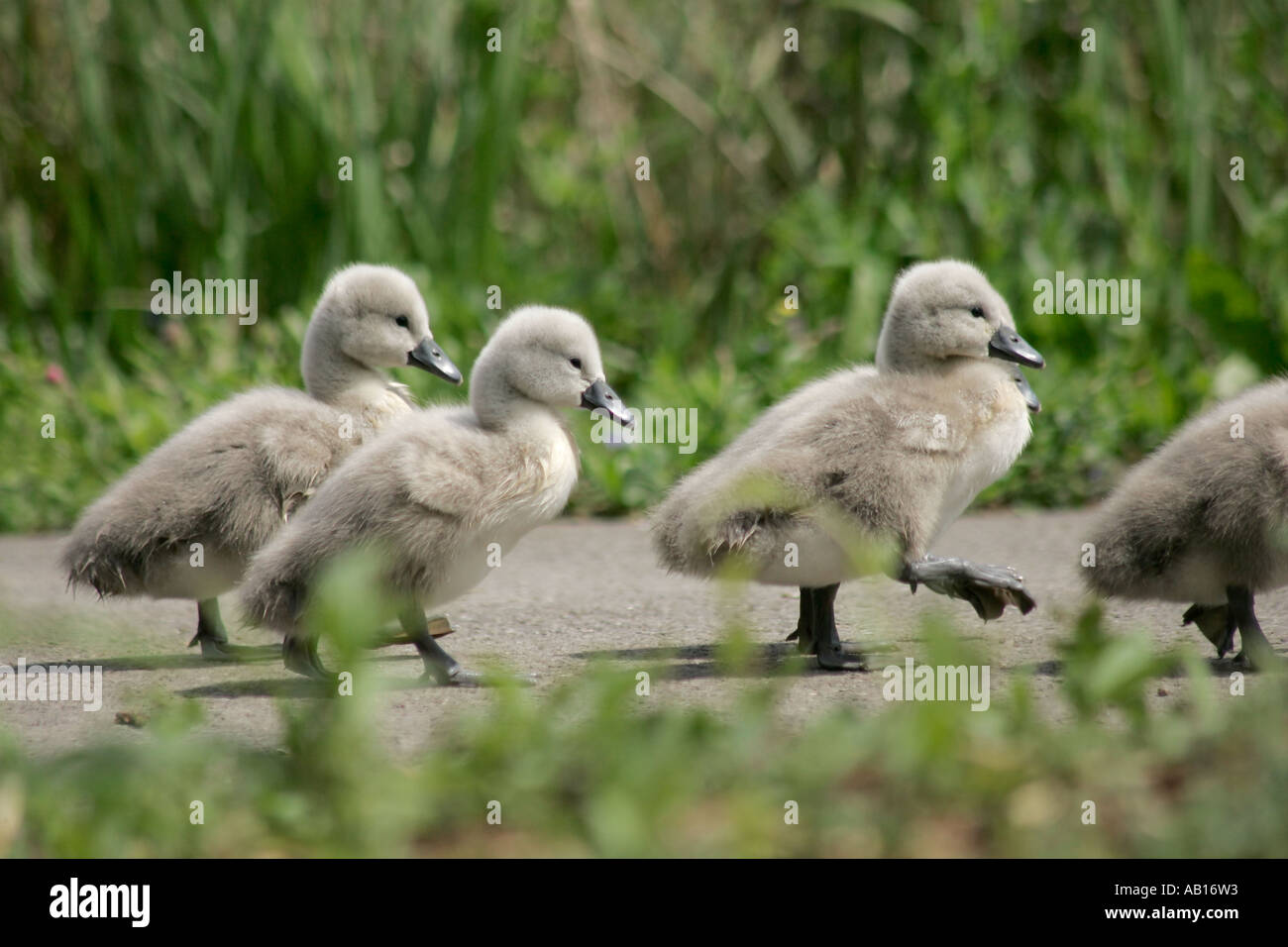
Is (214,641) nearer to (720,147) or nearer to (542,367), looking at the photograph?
(542,367)

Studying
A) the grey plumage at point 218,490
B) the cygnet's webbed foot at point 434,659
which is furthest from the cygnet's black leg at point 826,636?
the grey plumage at point 218,490

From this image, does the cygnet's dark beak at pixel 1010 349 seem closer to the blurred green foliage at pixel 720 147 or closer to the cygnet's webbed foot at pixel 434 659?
the cygnet's webbed foot at pixel 434 659

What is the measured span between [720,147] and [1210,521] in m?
6.53

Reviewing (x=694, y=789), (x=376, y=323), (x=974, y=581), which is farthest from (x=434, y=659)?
(x=694, y=789)

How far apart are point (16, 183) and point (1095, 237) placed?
21.2 ft

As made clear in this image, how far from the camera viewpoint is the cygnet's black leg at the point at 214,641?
5.26 meters

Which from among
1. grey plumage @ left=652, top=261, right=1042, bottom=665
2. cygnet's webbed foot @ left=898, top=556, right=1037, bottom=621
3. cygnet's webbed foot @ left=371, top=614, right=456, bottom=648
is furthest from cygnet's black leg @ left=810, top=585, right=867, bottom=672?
cygnet's webbed foot @ left=371, top=614, right=456, bottom=648

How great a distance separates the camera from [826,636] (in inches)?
190

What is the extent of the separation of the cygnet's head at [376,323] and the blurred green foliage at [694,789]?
2.30m

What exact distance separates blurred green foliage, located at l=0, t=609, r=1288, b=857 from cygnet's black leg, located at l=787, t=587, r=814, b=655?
169 centimetres

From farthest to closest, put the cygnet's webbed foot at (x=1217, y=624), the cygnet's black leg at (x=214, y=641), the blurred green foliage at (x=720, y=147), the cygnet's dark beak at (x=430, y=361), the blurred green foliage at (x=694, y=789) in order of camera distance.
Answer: the blurred green foliage at (x=720, y=147)
the cygnet's dark beak at (x=430, y=361)
the cygnet's black leg at (x=214, y=641)
the cygnet's webbed foot at (x=1217, y=624)
the blurred green foliage at (x=694, y=789)

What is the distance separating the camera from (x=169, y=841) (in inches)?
112

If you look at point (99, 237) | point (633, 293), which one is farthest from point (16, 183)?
point (633, 293)

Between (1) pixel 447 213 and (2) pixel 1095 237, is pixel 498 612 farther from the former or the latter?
(2) pixel 1095 237
